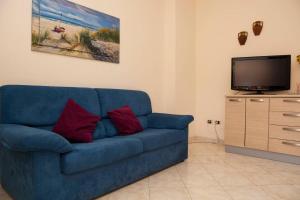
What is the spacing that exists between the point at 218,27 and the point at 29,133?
147 inches

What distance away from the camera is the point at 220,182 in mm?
2420

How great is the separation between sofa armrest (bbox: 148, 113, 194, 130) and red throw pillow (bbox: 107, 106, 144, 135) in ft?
1.34

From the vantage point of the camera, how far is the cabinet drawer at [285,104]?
3.04 meters

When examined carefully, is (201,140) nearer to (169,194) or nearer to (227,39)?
(227,39)

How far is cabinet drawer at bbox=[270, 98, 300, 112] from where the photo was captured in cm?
304

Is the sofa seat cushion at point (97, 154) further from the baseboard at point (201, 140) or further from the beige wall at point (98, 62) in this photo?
the baseboard at point (201, 140)

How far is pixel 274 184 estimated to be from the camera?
2.39 metres

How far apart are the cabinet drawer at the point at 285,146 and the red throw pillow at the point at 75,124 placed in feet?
7.80

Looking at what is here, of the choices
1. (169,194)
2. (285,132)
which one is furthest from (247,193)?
(285,132)

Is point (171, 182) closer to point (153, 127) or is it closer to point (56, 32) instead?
point (153, 127)

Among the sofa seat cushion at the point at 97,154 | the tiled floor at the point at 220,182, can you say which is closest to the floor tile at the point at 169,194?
the tiled floor at the point at 220,182

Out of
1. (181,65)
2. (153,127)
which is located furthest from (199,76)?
(153,127)

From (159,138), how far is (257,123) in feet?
5.25

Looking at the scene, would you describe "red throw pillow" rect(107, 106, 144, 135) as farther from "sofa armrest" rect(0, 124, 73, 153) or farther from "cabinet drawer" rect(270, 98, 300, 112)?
"cabinet drawer" rect(270, 98, 300, 112)
